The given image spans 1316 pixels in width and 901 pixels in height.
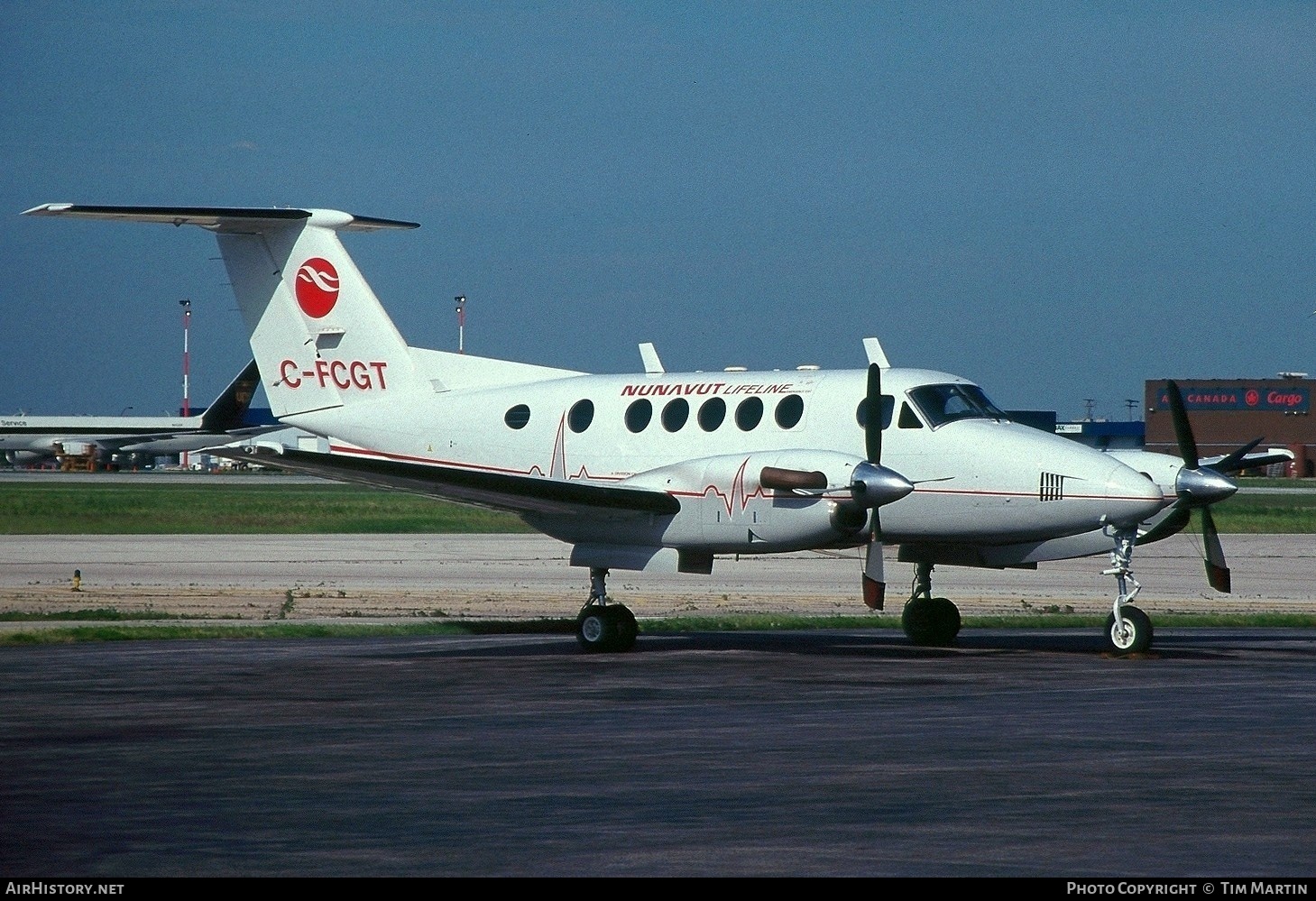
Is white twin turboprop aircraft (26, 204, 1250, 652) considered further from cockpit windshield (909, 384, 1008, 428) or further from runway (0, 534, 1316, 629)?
runway (0, 534, 1316, 629)

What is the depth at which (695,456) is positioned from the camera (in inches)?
826

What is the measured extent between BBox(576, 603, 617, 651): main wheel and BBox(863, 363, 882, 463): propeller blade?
3.92 meters

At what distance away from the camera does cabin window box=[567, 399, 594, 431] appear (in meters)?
22.2

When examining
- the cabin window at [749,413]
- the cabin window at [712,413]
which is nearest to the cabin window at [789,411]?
the cabin window at [749,413]

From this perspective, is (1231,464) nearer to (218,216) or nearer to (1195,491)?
(1195,491)

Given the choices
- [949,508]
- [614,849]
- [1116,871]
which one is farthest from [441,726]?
[949,508]

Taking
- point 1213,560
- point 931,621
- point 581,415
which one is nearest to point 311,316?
point 581,415

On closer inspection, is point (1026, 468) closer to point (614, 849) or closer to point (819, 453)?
point (819, 453)

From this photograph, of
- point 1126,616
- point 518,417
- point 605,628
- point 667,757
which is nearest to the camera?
point 667,757

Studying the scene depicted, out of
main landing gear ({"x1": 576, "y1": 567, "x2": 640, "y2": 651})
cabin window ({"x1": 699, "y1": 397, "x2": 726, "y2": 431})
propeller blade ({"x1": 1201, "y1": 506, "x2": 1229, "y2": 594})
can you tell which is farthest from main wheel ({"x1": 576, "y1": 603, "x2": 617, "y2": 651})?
propeller blade ({"x1": 1201, "y1": 506, "x2": 1229, "y2": 594})

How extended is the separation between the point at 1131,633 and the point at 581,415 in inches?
306

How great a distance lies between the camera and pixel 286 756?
11719mm

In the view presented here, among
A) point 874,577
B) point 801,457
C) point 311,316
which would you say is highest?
point 311,316

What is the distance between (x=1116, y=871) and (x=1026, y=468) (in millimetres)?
12036
